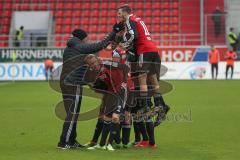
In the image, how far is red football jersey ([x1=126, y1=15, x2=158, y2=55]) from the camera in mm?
10820

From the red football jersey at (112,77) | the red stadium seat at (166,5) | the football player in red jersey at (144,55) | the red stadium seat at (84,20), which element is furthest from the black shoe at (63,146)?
the red stadium seat at (166,5)

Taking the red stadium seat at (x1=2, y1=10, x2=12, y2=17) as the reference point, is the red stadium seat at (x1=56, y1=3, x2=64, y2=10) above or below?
above

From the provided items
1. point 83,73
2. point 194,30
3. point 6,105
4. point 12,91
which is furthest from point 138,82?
point 194,30

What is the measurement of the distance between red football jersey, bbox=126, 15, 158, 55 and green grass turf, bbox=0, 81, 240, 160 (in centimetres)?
177

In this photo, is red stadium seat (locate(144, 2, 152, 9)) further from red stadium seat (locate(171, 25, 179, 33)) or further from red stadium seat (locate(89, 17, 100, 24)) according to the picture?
red stadium seat (locate(89, 17, 100, 24))

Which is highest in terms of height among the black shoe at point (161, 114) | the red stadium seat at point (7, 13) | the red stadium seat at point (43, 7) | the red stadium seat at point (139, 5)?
the red stadium seat at point (139, 5)

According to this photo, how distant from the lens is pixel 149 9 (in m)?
41.4

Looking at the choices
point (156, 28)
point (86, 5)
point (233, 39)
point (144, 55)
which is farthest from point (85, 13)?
point (144, 55)

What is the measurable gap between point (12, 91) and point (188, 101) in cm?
902

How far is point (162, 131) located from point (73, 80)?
322cm

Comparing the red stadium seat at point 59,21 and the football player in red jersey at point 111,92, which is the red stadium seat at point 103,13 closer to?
the red stadium seat at point 59,21

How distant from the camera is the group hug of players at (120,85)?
10.6 metres

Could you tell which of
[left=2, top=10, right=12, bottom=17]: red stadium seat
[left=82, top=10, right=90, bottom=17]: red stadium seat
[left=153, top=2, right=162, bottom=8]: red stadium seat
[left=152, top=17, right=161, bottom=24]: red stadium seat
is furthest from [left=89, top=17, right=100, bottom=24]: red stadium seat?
[left=2, top=10, right=12, bottom=17]: red stadium seat

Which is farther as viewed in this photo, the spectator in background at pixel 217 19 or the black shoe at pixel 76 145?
the spectator in background at pixel 217 19
